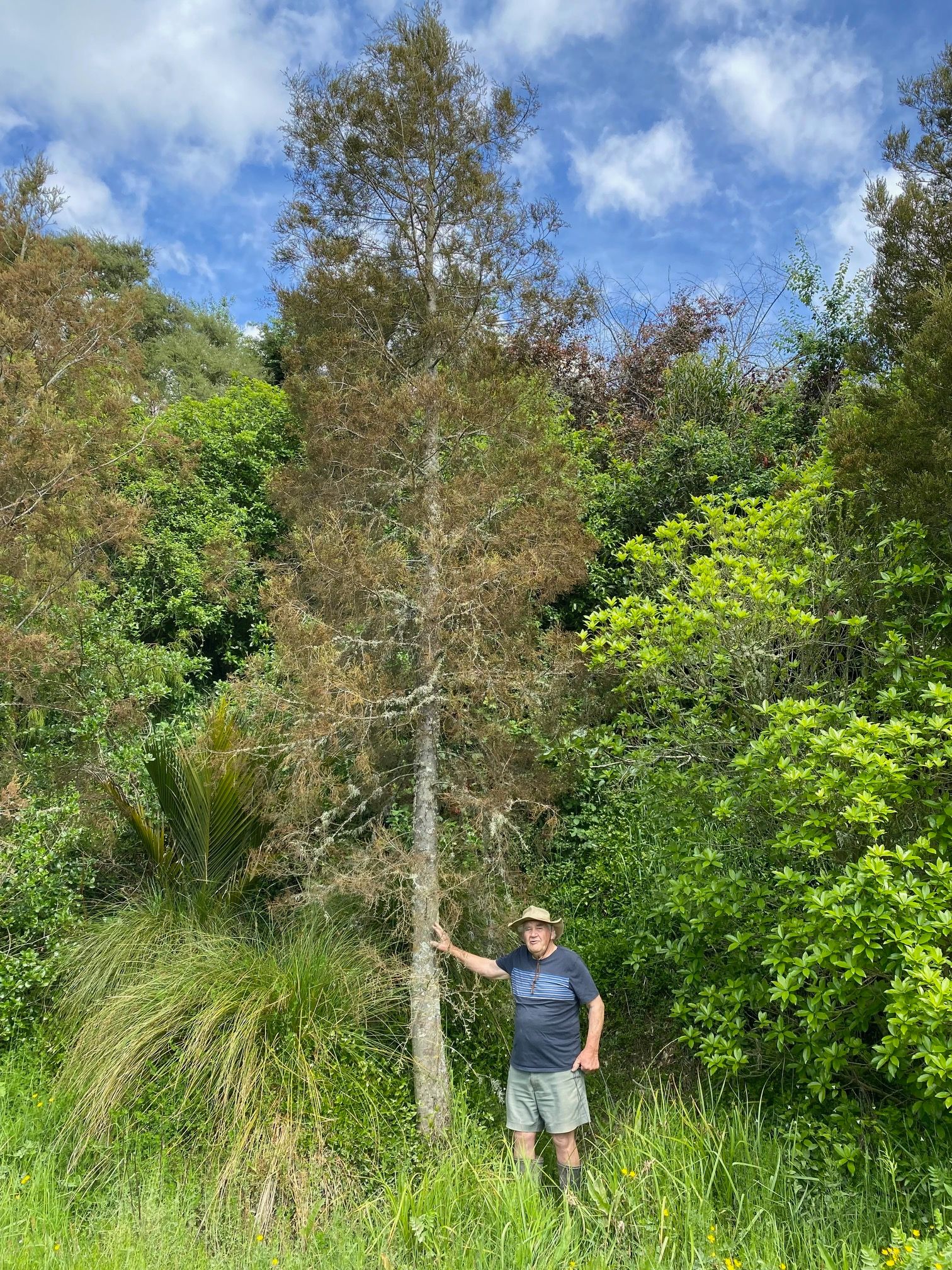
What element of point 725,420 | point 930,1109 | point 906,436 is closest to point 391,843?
point 930,1109

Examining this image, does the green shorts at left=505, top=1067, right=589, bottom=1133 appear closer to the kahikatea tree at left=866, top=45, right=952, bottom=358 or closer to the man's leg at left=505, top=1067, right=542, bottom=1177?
the man's leg at left=505, top=1067, right=542, bottom=1177

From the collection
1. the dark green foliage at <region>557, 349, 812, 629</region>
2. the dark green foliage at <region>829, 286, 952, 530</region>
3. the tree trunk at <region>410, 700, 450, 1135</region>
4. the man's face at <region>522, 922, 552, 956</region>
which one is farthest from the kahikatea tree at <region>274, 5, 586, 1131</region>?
the dark green foliage at <region>557, 349, 812, 629</region>

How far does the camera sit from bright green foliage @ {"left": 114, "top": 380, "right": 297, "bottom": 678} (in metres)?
9.61

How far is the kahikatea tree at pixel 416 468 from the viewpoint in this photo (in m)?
4.46

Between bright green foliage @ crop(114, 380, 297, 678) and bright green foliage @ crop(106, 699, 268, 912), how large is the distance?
3212 millimetres

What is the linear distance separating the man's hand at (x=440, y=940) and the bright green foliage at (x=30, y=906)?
7.99ft

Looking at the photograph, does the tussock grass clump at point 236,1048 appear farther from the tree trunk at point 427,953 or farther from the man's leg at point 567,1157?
the man's leg at point 567,1157

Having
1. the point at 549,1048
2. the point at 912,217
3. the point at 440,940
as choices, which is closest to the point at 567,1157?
the point at 549,1048

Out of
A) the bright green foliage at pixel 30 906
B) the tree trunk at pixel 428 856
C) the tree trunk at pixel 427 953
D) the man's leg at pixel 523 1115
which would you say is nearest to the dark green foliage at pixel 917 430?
the tree trunk at pixel 428 856

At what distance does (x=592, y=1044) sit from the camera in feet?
12.1

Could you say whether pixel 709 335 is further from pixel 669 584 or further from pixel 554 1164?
pixel 554 1164

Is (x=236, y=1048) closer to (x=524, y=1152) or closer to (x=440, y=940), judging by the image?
(x=440, y=940)

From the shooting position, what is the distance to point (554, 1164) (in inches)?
162

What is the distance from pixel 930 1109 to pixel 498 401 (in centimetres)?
422
